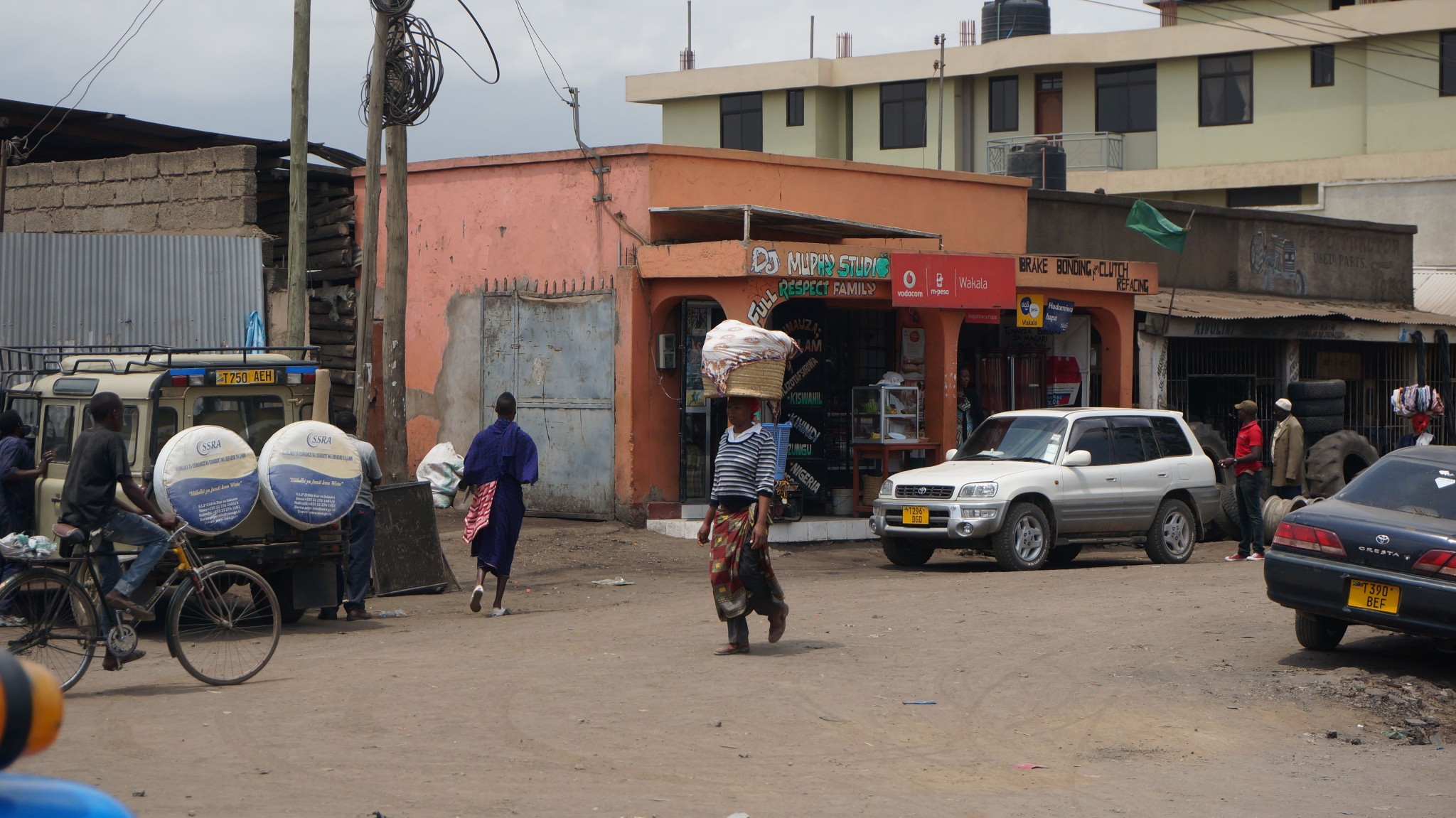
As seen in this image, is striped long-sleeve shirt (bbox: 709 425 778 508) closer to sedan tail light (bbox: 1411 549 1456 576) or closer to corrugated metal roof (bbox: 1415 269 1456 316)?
sedan tail light (bbox: 1411 549 1456 576)

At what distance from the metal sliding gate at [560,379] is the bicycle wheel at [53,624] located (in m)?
9.57

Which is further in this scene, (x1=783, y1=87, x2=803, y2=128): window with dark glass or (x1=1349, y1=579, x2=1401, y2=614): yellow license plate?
(x1=783, y1=87, x2=803, y2=128): window with dark glass

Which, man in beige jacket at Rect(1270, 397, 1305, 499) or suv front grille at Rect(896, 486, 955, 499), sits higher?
man in beige jacket at Rect(1270, 397, 1305, 499)

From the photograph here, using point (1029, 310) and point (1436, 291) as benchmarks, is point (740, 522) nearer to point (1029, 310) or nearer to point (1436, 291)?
point (1029, 310)

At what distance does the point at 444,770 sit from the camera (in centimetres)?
648

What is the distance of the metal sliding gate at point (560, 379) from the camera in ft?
58.0

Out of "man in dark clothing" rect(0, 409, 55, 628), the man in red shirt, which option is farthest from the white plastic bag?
the man in red shirt

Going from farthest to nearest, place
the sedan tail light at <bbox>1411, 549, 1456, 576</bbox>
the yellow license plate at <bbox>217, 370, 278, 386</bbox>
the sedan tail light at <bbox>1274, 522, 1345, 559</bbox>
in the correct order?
the yellow license plate at <bbox>217, 370, 278, 386</bbox> → the sedan tail light at <bbox>1274, 522, 1345, 559</bbox> → the sedan tail light at <bbox>1411, 549, 1456, 576</bbox>

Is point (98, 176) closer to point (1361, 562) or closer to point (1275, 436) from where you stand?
point (1275, 436)

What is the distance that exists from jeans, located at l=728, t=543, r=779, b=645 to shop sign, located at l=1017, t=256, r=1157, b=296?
35.3 ft

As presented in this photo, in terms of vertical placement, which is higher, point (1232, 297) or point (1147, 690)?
point (1232, 297)

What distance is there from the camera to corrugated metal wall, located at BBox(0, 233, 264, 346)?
54.3 ft

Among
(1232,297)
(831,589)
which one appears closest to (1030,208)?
(1232,297)

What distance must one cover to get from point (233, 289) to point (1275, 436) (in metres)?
12.6
